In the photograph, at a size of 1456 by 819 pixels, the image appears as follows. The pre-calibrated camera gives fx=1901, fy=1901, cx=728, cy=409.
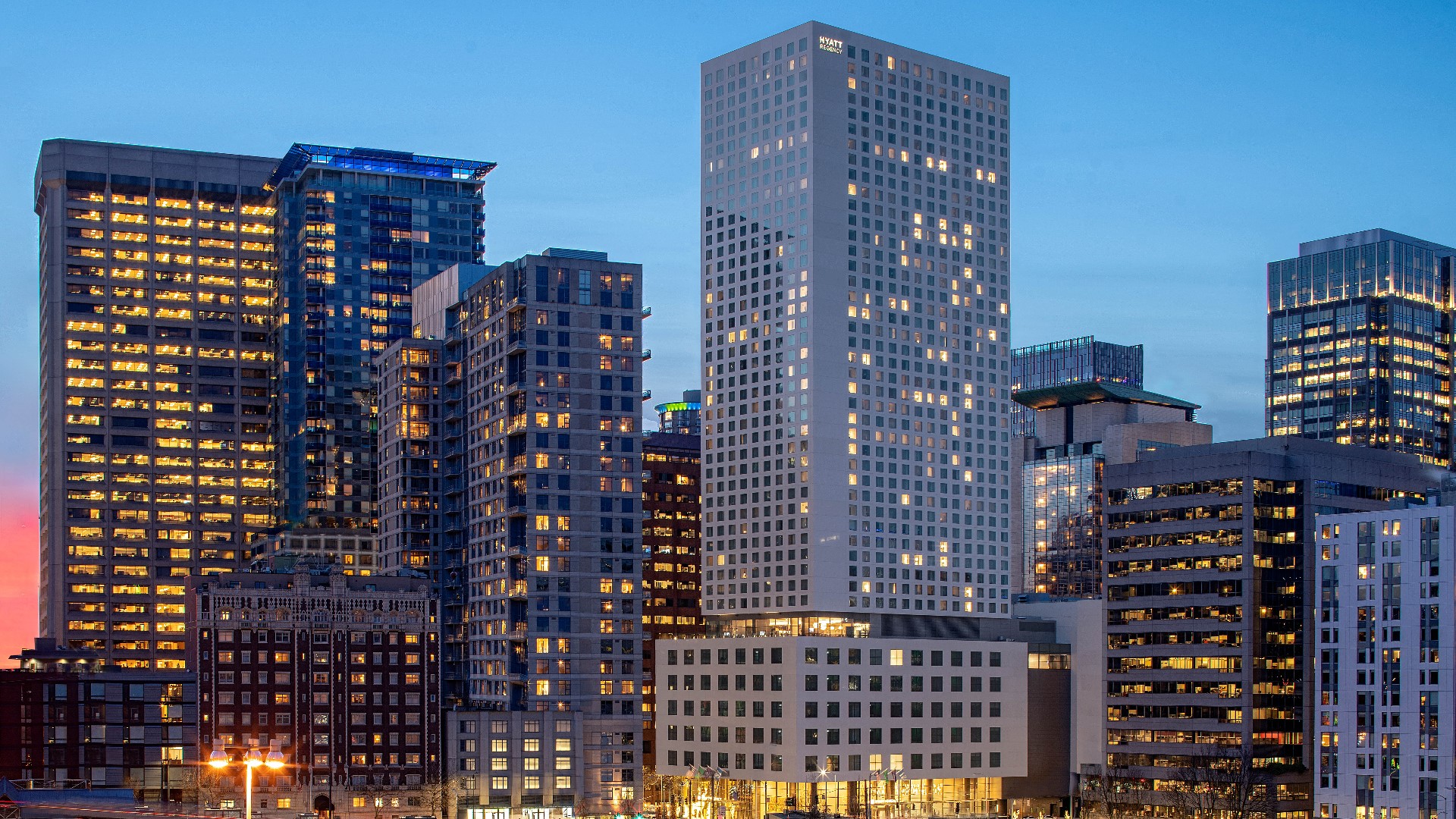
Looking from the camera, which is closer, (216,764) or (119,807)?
(216,764)

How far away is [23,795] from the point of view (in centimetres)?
19912

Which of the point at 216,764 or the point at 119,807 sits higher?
the point at 216,764

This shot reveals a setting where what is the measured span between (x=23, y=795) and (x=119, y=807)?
400 inches

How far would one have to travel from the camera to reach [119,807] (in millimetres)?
198875

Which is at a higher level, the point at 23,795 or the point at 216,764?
the point at 216,764

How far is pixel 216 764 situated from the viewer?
13038 centimetres

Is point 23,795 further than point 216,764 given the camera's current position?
Yes

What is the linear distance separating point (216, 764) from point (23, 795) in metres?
80.5

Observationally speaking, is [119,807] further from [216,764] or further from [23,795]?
[216,764]

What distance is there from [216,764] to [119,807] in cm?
7624

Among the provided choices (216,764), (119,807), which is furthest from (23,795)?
→ (216,764)
